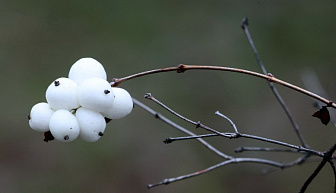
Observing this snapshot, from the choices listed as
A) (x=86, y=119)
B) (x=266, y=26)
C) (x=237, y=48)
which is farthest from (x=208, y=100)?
(x=86, y=119)

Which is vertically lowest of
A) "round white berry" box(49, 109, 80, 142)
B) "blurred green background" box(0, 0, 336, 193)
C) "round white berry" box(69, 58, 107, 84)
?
"round white berry" box(49, 109, 80, 142)

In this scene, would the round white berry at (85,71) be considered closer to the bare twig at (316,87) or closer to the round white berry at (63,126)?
the round white berry at (63,126)

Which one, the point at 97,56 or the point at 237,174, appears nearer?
the point at 237,174

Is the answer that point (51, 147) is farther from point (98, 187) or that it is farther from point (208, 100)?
point (208, 100)

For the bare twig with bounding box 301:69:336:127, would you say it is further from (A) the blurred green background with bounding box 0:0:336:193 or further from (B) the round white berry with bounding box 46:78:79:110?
(B) the round white berry with bounding box 46:78:79:110

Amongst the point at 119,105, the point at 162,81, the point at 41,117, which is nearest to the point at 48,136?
the point at 41,117

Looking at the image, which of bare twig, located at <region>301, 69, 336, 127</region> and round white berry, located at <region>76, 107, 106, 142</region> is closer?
round white berry, located at <region>76, 107, 106, 142</region>

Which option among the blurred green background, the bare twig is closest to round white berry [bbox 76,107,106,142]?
the bare twig

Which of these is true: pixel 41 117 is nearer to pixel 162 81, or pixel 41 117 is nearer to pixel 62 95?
pixel 62 95
